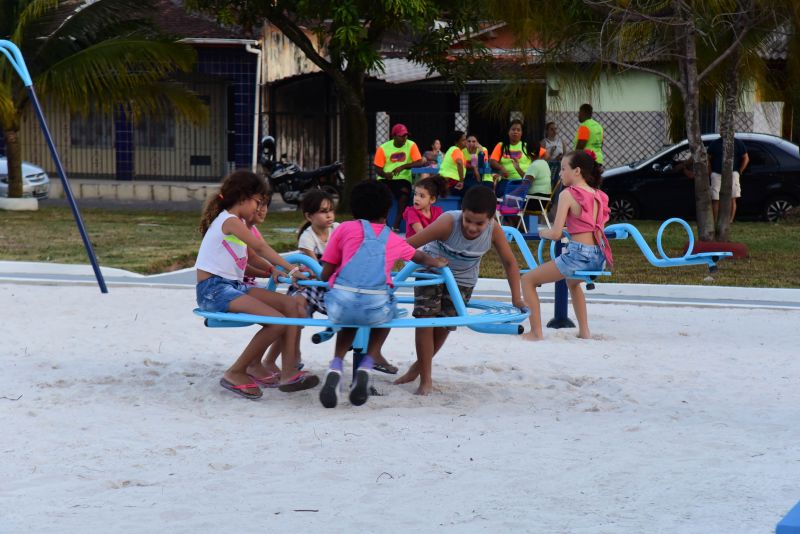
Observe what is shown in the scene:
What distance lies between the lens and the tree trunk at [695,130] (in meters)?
14.8

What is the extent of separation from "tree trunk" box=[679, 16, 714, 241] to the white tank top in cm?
868

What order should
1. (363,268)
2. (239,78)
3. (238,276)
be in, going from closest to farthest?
(363,268), (238,276), (239,78)

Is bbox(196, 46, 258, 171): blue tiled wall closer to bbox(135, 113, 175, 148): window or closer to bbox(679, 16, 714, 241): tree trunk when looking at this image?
bbox(135, 113, 175, 148): window

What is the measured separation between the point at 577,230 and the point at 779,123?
16.8m

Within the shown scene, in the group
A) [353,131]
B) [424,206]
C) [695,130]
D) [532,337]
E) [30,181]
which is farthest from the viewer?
[30,181]

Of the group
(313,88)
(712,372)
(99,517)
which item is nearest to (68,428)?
(99,517)

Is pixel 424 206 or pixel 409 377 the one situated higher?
pixel 424 206

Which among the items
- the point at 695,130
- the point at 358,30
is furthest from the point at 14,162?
the point at 695,130

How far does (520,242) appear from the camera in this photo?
9.52 m

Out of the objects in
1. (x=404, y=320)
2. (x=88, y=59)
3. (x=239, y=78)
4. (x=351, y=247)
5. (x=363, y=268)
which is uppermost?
(x=239, y=78)

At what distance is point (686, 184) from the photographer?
20188mm

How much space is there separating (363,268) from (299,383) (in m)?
0.96

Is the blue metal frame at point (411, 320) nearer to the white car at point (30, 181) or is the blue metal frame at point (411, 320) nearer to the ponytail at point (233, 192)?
the ponytail at point (233, 192)

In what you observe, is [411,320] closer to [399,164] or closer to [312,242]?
[312,242]
